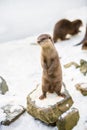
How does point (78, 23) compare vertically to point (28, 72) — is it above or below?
above

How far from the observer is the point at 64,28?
21.6 ft

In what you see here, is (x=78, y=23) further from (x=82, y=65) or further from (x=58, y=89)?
(x=58, y=89)

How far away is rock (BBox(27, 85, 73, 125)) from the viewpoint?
416 cm

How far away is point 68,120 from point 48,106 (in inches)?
11.3

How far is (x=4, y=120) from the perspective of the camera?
429cm

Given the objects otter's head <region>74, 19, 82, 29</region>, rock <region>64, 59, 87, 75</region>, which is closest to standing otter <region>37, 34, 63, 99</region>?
rock <region>64, 59, 87, 75</region>

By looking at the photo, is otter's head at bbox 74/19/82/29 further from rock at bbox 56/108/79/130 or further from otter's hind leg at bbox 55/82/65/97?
rock at bbox 56/108/79/130

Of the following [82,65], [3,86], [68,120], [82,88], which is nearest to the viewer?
[68,120]

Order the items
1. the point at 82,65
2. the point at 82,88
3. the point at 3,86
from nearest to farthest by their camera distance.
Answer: the point at 82,88 → the point at 3,86 → the point at 82,65

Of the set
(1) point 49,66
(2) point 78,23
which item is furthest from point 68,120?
(2) point 78,23

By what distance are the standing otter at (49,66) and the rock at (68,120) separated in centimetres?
33

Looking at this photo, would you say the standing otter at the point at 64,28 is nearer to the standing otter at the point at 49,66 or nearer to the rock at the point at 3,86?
the rock at the point at 3,86

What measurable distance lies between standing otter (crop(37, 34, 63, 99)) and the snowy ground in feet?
1.18

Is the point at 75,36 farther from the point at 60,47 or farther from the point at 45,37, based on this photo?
the point at 45,37
